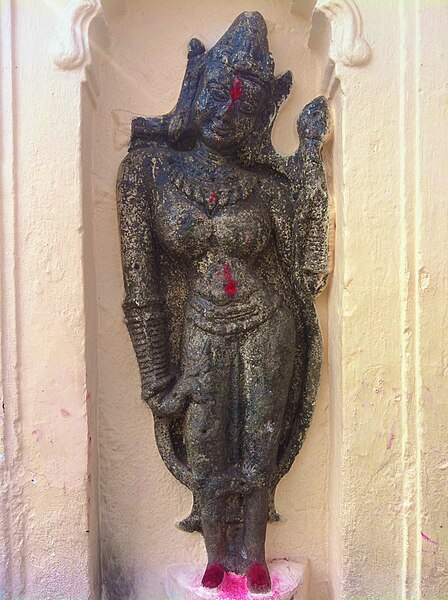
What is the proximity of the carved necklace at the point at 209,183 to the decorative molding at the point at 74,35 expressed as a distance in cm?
46

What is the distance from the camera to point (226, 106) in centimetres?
209

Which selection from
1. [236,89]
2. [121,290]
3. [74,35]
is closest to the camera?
[74,35]

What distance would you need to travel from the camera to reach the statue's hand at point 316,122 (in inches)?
84.4

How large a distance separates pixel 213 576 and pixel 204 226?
1214 millimetres

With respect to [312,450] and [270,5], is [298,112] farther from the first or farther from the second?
[312,450]

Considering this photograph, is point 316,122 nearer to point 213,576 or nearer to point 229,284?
point 229,284

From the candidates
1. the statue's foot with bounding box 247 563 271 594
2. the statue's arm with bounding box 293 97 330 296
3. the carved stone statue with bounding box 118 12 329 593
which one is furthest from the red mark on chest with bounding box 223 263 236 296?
the statue's foot with bounding box 247 563 271 594

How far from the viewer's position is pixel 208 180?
216 cm

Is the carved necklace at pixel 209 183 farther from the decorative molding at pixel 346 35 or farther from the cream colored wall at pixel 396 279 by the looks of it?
the decorative molding at pixel 346 35

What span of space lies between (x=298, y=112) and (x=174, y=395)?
1127 millimetres

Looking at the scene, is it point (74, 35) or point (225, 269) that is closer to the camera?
point (74, 35)

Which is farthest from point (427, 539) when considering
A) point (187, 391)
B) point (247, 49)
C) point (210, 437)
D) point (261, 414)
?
point (247, 49)

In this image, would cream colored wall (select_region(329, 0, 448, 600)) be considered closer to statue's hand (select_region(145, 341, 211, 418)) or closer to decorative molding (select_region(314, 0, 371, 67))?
decorative molding (select_region(314, 0, 371, 67))

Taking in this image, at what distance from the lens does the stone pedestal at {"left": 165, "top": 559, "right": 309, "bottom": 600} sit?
6.88 feet
